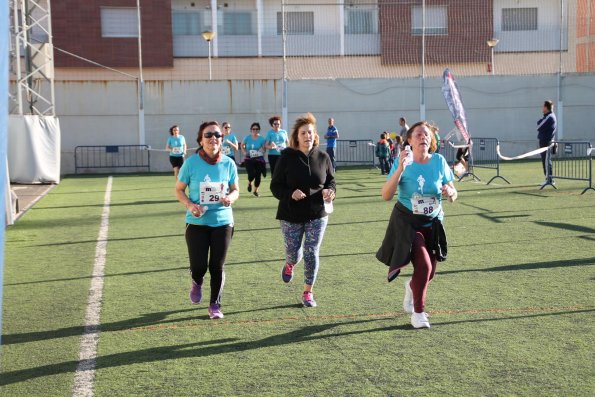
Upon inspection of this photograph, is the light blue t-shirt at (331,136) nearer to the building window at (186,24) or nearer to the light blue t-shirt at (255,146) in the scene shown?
the light blue t-shirt at (255,146)

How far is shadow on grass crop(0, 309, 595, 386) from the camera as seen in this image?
571 centimetres

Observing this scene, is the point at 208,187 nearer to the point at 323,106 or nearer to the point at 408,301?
the point at 408,301

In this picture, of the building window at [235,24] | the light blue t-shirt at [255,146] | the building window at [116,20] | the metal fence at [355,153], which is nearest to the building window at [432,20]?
the metal fence at [355,153]

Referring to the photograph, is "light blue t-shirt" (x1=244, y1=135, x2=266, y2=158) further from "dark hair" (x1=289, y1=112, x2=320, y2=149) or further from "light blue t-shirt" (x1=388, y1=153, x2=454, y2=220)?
"light blue t-shirt" (x1=388, y1=153, x2=454, y2=220)

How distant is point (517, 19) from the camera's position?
3638cm

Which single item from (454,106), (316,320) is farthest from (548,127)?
(316,320)

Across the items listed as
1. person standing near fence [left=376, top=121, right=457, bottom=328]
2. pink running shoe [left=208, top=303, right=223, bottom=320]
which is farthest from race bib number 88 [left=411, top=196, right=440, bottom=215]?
pink running shoe [left=208, top=303, right=223, bottom=320]

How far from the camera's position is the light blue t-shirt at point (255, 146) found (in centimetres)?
1914

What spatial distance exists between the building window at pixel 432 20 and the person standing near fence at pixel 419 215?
27.2 meters

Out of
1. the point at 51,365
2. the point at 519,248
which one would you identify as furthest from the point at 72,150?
the point at 51,365

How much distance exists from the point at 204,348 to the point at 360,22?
3114 centimetres

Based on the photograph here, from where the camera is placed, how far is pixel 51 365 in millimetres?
5867

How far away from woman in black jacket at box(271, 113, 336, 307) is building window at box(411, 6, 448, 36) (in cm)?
2650

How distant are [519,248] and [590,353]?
4.99 meters
